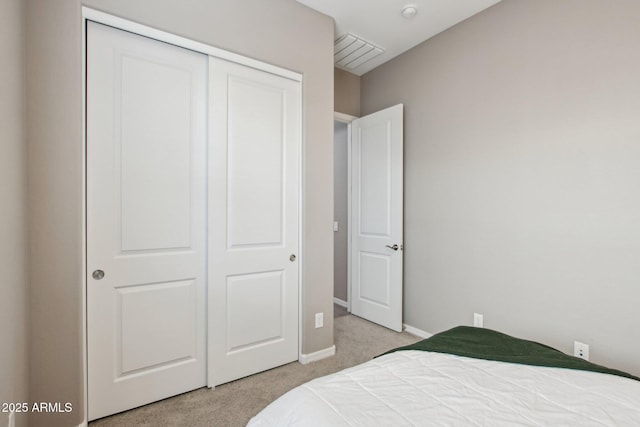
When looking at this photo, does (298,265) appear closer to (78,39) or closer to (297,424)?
(297,424)

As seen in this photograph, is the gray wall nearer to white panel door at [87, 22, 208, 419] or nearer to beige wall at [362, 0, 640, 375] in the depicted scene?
beige wall at [362, 0, 640, 375]

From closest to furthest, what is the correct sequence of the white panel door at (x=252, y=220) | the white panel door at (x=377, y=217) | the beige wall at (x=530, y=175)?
the beige wall at (x=530, y=175)
the white panel door at (x=252, y=220)
the white panel door at (x=377, y=217)

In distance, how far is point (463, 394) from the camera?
1.01m

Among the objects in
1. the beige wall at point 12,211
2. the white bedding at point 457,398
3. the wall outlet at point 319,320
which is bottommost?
the wall outlet at point 319,320

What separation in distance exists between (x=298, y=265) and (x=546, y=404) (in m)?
1.75

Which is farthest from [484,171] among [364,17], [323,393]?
[323,393]

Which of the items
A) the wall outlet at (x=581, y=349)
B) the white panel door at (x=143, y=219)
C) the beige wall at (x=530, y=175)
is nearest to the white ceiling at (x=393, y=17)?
the beige wall at (x=530, y=175)

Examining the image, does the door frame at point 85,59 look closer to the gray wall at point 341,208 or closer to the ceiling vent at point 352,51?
the ceiling vent at point 352,51

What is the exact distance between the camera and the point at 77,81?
5.30 ft

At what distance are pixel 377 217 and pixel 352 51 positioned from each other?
5.68 ft

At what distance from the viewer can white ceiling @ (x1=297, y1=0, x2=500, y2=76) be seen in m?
2.41

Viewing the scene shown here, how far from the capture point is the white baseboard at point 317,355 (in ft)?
7.98

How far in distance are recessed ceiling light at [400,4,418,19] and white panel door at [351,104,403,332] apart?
2.50ft

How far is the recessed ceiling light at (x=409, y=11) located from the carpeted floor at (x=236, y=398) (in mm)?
2848
